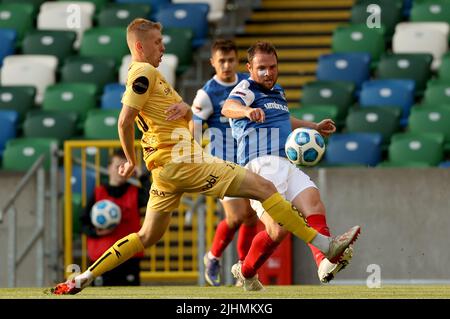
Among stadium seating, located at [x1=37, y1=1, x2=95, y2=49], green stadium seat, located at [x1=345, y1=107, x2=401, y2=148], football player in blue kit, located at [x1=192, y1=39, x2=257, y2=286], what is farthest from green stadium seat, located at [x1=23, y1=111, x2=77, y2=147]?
football player in blue kit, located at [x1=192, y1=39, x2=257, y2=286]

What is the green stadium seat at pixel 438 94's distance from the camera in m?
16.1

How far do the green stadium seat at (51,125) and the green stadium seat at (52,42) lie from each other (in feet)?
5.66

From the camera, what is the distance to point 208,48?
1819 cm

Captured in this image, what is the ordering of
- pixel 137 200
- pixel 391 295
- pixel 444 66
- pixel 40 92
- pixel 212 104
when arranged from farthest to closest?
pixel 40 92
pixel 444 66
pixel 137 200
pixel 212 104
pixel 391 295

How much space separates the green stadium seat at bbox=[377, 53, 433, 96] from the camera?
16719 mm

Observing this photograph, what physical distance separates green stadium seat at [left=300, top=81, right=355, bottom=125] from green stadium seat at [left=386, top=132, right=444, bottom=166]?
3.50ft

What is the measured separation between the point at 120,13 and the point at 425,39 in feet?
12.5

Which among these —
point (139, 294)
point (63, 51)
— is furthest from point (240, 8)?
point (139, 294)

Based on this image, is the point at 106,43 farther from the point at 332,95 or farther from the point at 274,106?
the point at 274,106

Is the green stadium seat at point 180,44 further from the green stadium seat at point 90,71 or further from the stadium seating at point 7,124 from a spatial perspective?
the stadium seating at point 7,124

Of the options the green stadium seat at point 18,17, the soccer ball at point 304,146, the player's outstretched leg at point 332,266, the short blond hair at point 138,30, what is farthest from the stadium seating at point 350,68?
the short blond hair at point 138,30

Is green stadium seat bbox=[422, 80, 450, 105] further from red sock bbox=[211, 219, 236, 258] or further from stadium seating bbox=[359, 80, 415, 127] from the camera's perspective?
red sock bbox=[211, 219, 236, 258]
